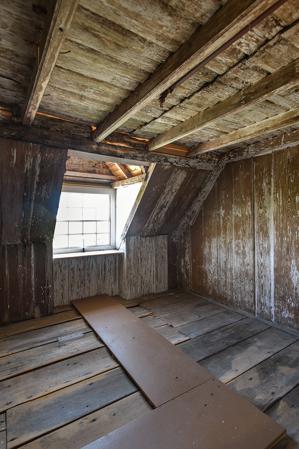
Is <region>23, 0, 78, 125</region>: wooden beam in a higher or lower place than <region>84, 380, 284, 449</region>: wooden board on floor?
higher

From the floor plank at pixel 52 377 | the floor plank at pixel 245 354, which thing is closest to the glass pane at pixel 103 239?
the floor plank at pixel 52 377

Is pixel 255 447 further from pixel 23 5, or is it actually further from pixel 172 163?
pixel 172 163

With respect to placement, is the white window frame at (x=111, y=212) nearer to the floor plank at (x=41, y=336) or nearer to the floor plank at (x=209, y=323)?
the floor plank at (x=41, y=336)

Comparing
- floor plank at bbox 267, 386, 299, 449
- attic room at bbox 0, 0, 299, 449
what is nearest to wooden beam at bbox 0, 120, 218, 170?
attic room at bbox 0, 0, 299, 449

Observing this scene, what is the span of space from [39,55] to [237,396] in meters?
2.40

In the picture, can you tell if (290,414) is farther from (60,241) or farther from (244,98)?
(60,241)

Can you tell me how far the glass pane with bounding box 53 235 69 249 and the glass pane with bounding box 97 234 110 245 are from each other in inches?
20.4

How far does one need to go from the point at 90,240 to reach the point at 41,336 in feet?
5.47

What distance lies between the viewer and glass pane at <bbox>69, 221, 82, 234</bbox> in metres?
3.72

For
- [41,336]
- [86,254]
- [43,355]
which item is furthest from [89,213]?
[43,355]

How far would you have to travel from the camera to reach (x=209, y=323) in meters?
2.82

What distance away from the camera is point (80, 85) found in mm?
1600

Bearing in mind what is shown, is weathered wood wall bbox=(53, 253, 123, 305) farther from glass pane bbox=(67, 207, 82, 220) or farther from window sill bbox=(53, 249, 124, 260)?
glass pane bbox=(67, 207, 82, 220)

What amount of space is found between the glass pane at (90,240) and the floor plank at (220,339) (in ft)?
7.16
